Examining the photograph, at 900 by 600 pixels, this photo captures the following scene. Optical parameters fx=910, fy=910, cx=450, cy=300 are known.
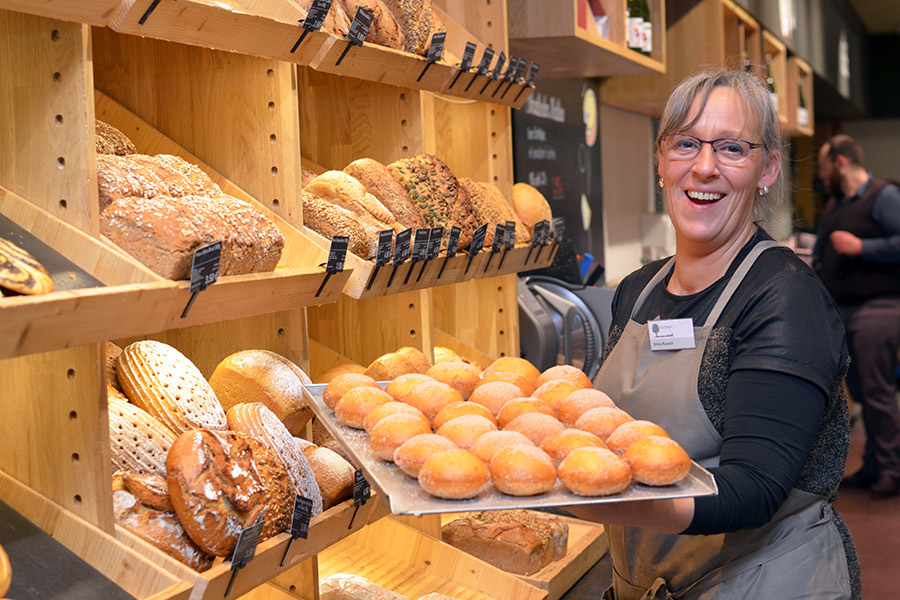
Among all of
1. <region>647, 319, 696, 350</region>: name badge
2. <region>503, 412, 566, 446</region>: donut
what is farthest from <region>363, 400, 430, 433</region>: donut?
<region>647, 319, 696, 350</region>: name badge

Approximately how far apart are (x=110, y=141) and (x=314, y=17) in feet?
1.38

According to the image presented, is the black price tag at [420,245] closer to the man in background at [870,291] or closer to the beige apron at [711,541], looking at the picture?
the beige apron at [711,541]

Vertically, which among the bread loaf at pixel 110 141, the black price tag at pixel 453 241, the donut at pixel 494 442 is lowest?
the donut at pixel 494 442

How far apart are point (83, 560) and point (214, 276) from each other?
0.43 meters

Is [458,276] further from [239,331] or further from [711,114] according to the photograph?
Result: [711,114]

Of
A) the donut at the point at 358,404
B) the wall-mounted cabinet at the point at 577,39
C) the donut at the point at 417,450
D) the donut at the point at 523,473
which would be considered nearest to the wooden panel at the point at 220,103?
the donut at the point at 358,404

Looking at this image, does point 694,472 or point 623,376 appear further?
point 623,376

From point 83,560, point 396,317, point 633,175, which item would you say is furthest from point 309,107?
point 633,175

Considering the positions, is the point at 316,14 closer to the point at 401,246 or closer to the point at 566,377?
the point at 401,246

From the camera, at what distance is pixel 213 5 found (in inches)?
53.9

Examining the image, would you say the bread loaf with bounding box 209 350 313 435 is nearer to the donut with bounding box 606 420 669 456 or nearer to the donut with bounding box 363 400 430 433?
the donut with bounding box 363 400 430 433

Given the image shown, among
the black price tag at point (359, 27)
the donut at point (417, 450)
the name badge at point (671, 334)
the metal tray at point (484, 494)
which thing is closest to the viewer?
the metal tray at point (484, 494)

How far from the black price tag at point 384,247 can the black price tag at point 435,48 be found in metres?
0.53

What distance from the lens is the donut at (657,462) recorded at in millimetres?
1109
